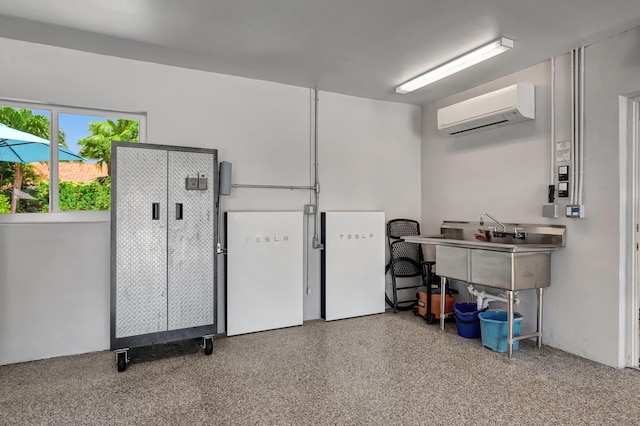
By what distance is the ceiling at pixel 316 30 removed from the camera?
2.84 meters

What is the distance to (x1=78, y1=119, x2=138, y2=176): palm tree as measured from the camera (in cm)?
382

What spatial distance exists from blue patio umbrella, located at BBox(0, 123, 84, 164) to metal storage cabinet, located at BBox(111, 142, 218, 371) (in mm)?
857

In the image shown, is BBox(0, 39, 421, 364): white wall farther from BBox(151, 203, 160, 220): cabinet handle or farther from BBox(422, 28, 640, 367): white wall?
BBox(422, 28, 640, 367): white wall

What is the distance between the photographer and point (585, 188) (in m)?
3.56

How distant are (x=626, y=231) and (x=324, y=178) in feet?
10.0

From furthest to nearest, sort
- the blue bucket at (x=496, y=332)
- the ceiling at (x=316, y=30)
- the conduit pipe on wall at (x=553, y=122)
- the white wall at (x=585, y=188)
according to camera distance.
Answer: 1. the conduit pipe on wall at (x=553, y=122)
2. the blue bucket at (x=496, y=332)
3. the white wall at (x=585, y=188)
4. the ceiling at (x=316, y=30)

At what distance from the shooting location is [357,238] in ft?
16.1

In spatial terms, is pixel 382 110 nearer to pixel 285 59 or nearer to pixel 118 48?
pixel 285 59

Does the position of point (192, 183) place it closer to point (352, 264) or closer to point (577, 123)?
point (352, 264)

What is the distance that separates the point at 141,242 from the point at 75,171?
1058 mm

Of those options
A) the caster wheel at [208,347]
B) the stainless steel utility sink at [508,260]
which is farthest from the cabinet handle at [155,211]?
the stainless steel utility sink at [508,260]

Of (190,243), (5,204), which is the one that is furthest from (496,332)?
(5,204)

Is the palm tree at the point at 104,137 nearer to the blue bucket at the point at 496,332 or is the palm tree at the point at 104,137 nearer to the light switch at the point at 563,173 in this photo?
the blue bucket at the point at 496,332

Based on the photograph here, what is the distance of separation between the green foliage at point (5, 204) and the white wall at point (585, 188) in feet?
15.9
